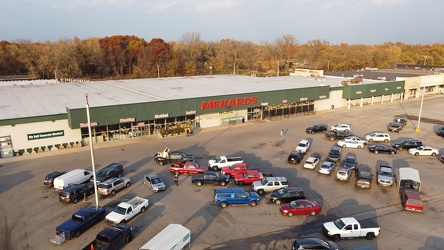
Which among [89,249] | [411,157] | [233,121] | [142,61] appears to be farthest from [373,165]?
[142,61]

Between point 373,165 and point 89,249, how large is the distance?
88.0 ft

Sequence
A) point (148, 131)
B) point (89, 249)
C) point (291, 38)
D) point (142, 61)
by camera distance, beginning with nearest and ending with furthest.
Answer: point (89, 249), point (148, 131), point (142, 61), point (291, 38)

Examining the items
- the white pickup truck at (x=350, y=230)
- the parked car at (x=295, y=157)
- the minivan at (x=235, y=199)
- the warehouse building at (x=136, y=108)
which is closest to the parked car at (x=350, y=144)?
the parked car at (x=295, y=157)

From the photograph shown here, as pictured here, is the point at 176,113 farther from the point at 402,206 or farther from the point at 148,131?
the point at 402,206

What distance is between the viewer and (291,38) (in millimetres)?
158250

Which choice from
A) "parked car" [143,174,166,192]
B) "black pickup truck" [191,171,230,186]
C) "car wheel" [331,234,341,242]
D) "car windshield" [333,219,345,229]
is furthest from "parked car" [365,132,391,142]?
"parked car" [143,174,166,192]

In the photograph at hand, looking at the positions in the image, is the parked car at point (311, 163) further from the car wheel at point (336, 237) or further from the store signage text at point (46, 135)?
the store signage text at point (46, 135)

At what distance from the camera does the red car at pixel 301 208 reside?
73.7 feet

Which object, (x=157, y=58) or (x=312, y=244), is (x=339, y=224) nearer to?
(x=312, y=244)

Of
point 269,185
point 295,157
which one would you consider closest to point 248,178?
point 269,185

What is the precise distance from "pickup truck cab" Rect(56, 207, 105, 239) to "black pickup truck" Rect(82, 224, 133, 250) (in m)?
1.98

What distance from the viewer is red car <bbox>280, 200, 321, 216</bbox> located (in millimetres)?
22469

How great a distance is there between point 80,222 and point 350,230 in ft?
54.2

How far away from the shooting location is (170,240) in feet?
57.2
